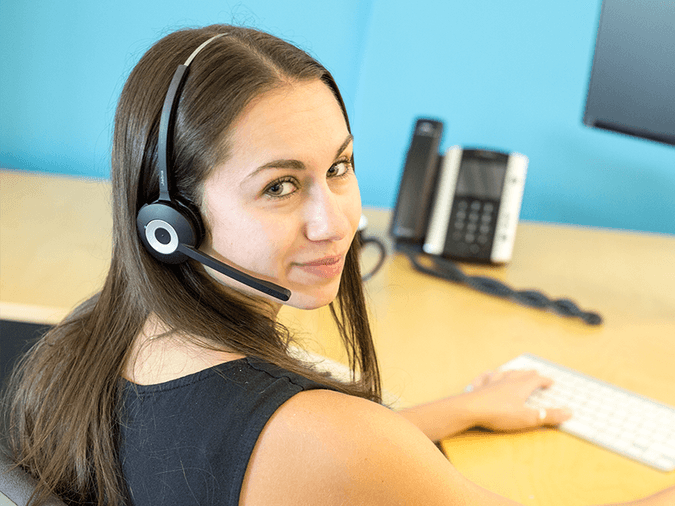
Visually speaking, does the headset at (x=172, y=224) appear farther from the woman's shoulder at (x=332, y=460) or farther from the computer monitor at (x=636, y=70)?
the computer monitor at (x=636, y=70)

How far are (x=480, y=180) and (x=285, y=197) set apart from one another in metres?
0.90

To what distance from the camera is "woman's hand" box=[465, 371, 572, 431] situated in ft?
2.91

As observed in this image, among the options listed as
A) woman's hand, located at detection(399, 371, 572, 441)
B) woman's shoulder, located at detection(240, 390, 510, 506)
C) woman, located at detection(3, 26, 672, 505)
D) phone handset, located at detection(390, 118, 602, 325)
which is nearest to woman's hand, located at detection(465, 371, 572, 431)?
woman's hand, located at detection(399, 371, 572, 441)

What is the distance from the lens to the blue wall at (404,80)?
1.71m

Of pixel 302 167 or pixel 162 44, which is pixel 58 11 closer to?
pixel 162 44

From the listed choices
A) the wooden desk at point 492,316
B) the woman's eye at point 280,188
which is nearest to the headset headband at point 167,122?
the woman's eye at point 280,188

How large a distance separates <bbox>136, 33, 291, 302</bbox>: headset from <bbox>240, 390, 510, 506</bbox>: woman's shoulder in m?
0.16

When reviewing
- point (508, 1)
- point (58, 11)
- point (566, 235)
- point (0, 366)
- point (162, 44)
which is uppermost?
point (508, 1)

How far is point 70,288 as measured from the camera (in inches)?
45.8

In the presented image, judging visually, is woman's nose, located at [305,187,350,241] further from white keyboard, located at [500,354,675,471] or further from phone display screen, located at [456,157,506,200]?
phone display screen, located at [456,157,506,200]

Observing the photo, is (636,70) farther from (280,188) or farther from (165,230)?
(165,230)

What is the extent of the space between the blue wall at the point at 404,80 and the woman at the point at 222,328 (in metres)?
1.08

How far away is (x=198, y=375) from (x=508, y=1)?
1459mm

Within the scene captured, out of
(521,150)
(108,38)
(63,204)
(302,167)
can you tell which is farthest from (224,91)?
(521,150)
